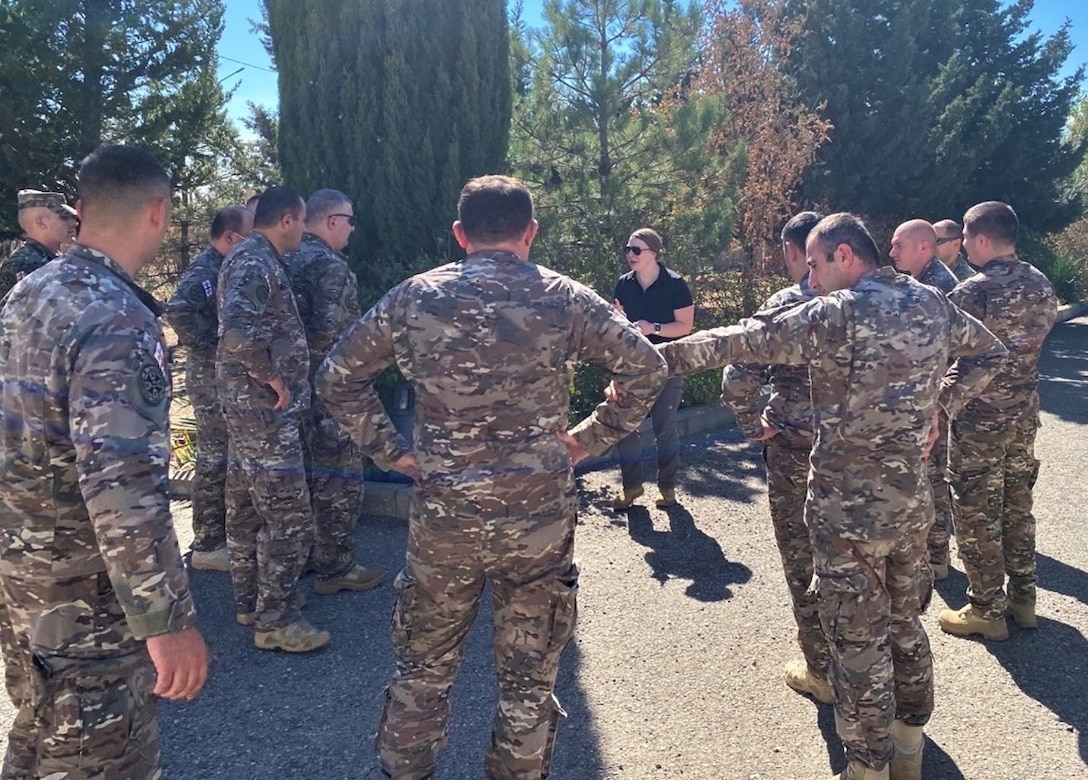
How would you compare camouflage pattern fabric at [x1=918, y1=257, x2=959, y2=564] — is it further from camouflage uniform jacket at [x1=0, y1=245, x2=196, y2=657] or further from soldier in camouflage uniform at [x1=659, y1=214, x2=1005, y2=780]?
camouflage uniform jacket at [x1=0, y1=245, x2=196, y2=657]

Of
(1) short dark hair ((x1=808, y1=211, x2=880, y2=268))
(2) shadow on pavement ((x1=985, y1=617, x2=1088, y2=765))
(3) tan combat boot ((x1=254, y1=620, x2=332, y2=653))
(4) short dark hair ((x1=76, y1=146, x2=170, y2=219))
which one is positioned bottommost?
(3) tan combat boot ((x1=254, y1=620, x2=332, y2=653))

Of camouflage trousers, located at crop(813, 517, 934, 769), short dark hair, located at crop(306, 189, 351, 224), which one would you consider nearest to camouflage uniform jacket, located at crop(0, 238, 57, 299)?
short dark hair, located at crop(306, 189, 351, 224)

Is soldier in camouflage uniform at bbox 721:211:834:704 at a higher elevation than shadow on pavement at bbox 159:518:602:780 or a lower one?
higher

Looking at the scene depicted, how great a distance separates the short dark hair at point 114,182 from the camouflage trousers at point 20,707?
1.15 meters

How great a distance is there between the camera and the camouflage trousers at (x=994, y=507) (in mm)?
4301

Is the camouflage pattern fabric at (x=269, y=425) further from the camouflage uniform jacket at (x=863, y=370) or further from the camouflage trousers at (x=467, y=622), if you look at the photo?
the camouflage uniform jacket at (x=863, y=370)

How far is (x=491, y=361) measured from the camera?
2.55m

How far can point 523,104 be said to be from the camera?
8953mm

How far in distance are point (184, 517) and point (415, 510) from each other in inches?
162

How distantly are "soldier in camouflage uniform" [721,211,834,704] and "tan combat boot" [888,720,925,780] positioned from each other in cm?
46

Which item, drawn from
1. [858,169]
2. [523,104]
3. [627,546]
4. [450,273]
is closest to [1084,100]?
[858,169]

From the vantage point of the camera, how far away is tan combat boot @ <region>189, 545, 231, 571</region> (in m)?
5.17

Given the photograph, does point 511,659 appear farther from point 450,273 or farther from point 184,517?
point 184,517

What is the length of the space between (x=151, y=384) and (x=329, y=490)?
2.88 meters
